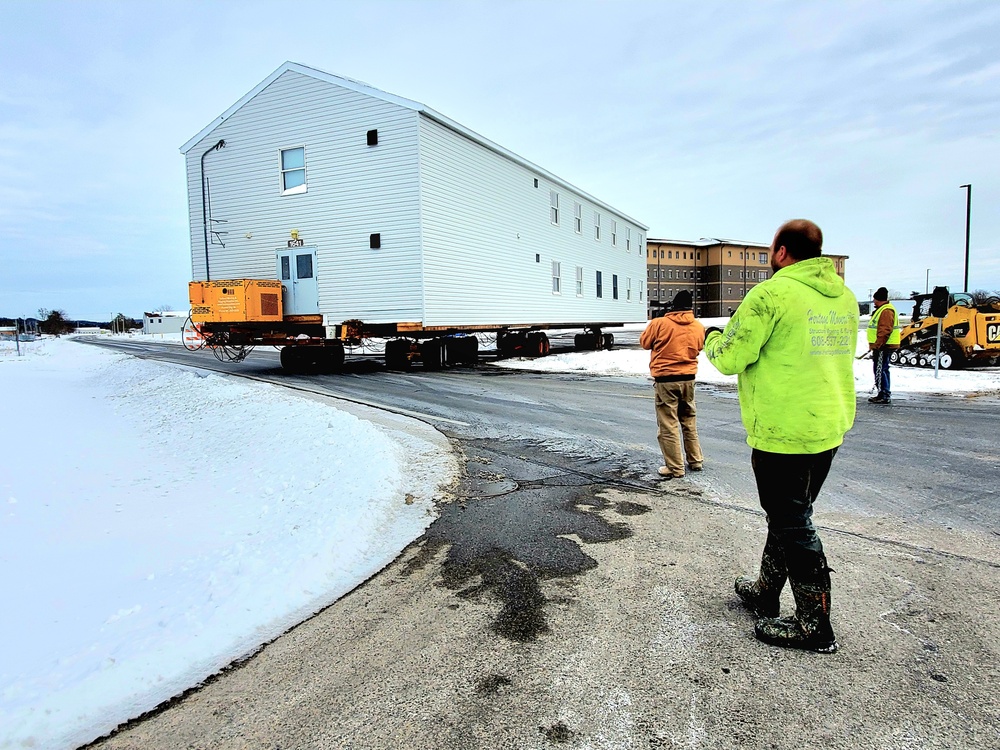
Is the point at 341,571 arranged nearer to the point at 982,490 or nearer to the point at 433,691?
the point at 433,691

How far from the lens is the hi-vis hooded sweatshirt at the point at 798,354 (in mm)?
2701

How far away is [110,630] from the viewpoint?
2986 millimetres

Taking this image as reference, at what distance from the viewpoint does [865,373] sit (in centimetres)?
1452

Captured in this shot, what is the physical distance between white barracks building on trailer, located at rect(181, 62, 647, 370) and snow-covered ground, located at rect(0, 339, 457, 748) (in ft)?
24.0

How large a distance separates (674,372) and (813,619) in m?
3.28

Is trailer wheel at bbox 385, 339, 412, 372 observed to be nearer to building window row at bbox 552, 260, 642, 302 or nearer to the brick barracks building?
building window row at bbox 552, 260, 642, 302

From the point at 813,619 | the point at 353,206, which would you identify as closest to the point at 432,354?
the point at 353,206

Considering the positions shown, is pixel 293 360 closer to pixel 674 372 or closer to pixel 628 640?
pixel 674 372

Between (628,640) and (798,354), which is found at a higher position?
(798,354)

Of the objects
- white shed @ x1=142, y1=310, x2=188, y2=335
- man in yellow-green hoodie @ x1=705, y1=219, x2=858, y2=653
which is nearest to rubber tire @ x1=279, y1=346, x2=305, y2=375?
man in yellow-green hoodie @ x1=705, y1=219, x2=858, y2=653

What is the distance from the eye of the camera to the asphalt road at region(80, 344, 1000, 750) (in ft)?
7.29

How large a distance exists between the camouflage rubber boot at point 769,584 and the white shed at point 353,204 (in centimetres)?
1322

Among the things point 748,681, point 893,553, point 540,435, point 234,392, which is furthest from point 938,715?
point 234,392

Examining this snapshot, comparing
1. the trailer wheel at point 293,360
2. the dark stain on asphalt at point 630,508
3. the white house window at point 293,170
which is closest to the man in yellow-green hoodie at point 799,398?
the dark stain on asphalt at point 630,508
